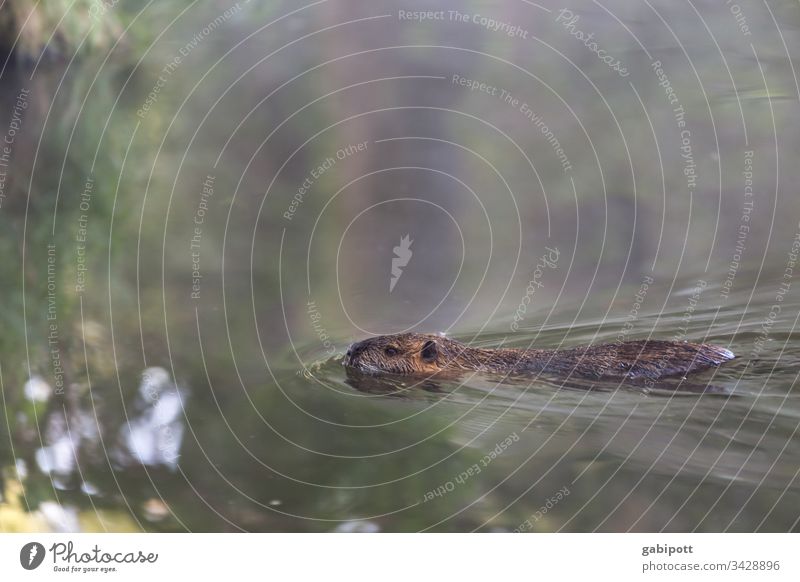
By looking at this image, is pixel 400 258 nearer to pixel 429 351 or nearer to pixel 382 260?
pixel 382 260

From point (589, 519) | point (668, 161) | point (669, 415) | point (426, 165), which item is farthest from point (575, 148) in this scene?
point (589, 519)
